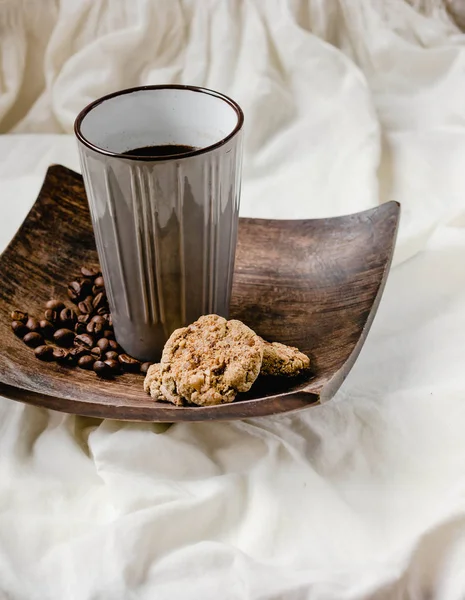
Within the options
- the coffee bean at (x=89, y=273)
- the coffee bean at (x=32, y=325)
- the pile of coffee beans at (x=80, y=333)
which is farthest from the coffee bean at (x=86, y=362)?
the coffee bean at (x=89, y=273)

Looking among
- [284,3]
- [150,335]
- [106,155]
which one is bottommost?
[150,335]

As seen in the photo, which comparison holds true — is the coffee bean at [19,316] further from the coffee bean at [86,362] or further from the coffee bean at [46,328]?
the coffee bean at [86,362]

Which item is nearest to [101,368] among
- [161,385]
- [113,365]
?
[113,365]

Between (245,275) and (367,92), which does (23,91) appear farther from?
(245,275)

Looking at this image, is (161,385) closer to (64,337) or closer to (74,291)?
(64,337)

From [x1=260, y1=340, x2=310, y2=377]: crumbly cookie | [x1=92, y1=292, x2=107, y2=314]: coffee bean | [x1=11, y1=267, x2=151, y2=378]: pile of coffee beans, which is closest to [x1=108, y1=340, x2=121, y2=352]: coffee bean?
[x1=11, y1=267, x2=151, y2=378]: pile of coffee beans

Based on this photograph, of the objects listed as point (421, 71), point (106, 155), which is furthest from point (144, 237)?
point (421, 71)

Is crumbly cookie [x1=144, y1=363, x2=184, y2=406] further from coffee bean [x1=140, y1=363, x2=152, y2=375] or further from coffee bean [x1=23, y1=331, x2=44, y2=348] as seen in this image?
coffee bean [x1=23, y1=331, x2=44, y2=348]

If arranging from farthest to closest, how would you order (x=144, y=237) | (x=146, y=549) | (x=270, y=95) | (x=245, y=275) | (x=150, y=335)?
(x=270, y=95)
(x=245, y=275)
(x=150, y=335)
(x=144, y=237)
(x=146, y=549)
